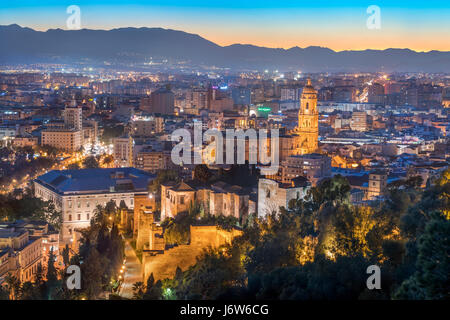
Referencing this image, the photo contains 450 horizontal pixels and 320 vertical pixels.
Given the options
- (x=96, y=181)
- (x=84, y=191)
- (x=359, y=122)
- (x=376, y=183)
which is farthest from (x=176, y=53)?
(x=376, y=183)

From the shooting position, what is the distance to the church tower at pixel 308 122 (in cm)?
2011

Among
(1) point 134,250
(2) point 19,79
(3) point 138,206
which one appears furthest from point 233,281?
(2) point 19,79

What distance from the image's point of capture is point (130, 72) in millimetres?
77062

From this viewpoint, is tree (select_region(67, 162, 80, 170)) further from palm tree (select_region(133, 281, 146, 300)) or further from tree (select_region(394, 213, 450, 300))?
tree (select_region(394, 213, 450, 300))

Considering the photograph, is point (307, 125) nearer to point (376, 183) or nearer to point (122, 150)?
point (376, 183)

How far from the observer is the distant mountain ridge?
49.0 meters

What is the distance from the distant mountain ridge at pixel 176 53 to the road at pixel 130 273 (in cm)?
3851

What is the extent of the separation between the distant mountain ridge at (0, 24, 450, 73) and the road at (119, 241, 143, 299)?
126ft

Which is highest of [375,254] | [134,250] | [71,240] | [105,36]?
[105,36]

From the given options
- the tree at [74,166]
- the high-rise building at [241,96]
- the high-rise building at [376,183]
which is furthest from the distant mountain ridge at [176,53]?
the high-rise building at [376,183]

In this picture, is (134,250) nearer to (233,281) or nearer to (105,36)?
(233,281)

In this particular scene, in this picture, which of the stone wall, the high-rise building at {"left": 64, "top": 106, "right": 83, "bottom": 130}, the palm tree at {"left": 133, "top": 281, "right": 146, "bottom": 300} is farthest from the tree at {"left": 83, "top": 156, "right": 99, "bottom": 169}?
the palm tree at {"left": 133, "top": 281, "right": 146, "bottom": 300}

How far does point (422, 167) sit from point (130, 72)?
62648mm

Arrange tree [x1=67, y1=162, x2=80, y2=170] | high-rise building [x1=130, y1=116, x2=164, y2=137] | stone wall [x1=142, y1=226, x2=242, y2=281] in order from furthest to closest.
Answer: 1. high-rise building [x1=130, y1=116, x2=164, y2=137]
2. tree [x1=67, y1=162, x2=80, y2=170]
3. stone wall [x1=142, y1=226, x2=242, y2=281]
